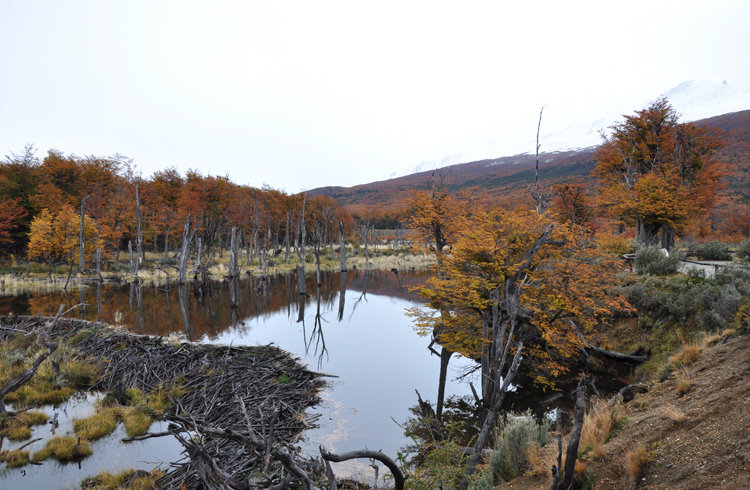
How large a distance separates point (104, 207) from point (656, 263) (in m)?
51.5

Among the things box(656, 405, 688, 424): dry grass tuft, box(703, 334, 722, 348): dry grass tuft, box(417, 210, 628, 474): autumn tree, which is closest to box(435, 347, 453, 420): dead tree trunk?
box(417, 210, 628, 474): autumn tree

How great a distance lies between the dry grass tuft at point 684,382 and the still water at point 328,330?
19.5 ft

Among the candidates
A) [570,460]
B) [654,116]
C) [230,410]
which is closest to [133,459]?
[230,410]

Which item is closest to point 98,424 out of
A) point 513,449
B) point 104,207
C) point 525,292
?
point 513,449

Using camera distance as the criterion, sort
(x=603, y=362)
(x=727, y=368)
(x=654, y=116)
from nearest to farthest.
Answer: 1. (x=727, y=368)
2. (x=603, y=362)
3. (x=654, y=116)

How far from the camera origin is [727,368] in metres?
6.57

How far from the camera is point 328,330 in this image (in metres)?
19.8

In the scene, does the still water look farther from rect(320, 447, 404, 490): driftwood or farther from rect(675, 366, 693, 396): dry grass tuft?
rect(675, 366, 693, 396): dry grass tuft

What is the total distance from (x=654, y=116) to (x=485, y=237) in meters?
27.6

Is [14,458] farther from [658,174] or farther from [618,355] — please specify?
[658,174]

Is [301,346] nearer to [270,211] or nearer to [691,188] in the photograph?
[691,188]

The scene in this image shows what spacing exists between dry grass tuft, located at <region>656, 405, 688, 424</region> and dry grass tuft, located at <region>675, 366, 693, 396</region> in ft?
3.39

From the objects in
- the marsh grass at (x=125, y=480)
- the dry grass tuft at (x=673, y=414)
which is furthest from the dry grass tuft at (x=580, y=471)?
the marsh grass at (x=125, y=480)

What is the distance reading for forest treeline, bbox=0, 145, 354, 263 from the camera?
1496 inches
